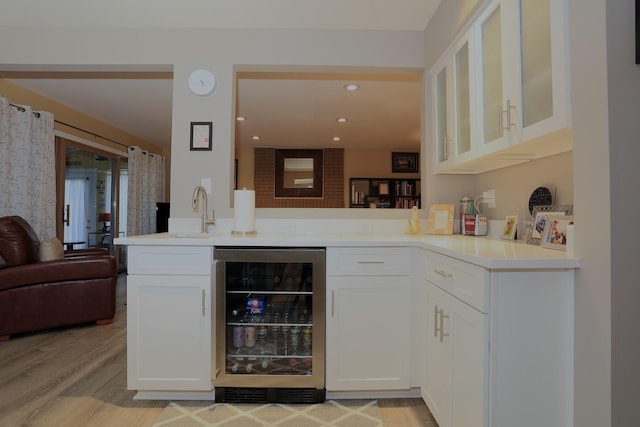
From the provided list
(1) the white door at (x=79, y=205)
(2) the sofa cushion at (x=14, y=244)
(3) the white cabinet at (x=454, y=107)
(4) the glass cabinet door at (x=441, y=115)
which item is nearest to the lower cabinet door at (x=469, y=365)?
(3) the white cabinet at (x=454, y=107)

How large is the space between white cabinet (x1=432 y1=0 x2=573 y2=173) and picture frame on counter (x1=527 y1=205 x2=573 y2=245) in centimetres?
26

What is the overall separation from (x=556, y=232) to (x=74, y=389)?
2663 mm

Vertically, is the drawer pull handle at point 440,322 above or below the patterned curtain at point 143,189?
below

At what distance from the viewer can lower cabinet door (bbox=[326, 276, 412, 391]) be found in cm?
192

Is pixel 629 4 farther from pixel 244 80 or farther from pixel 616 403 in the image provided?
pixel 244 80

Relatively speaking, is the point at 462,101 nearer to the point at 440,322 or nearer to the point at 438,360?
the point at 440,322

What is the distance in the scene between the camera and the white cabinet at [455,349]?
125cm

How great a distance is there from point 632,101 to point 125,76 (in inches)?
157

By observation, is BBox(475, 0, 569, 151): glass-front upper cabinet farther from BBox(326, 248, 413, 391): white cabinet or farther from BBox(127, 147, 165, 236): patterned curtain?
BBox(127, 147, 165, 236): patterned curtain

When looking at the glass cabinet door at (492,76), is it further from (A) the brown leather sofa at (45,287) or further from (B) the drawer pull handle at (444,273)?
(A) the brown leather sofa at (45,287)

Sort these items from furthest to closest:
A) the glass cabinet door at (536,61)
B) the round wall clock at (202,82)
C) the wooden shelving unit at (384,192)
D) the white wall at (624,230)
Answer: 1. the wooden shelving unit at (384,192)
2. the round wall clock at (202,82)
3. the glass cabinet door at (536,61)
4. the white wall at (624,230)

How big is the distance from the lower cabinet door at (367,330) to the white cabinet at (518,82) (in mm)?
846

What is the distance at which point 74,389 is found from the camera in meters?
2.11

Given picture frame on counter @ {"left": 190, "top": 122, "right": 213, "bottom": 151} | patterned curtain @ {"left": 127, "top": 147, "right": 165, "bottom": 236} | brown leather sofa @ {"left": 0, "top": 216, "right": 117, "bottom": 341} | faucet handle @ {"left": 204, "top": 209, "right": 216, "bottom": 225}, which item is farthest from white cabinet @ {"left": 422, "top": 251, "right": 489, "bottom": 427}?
patterned curtain @ {"left": 127, "top": 147, "right": 165, "bottom": 236}
